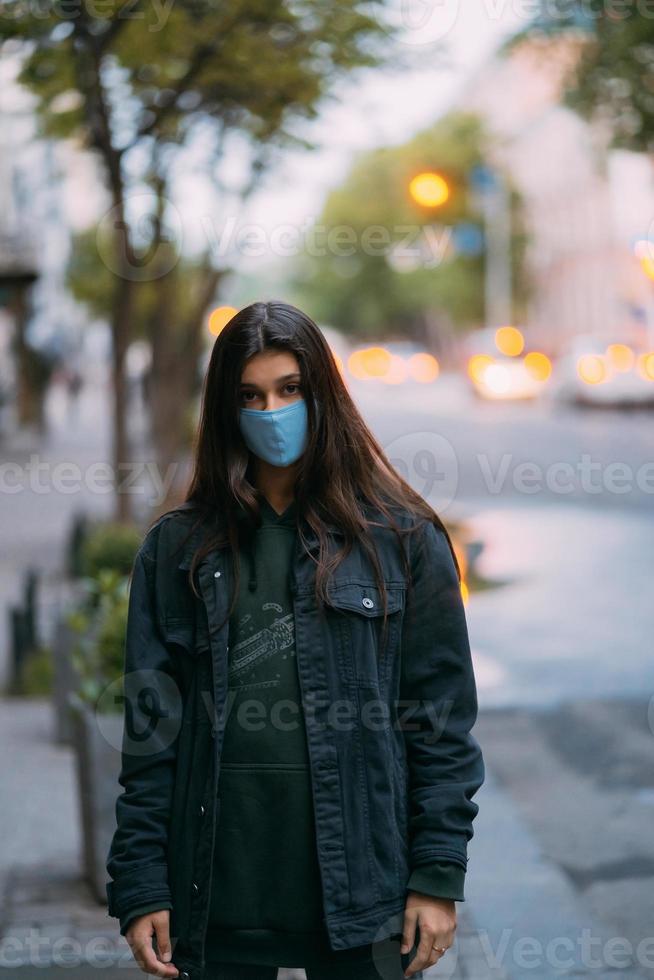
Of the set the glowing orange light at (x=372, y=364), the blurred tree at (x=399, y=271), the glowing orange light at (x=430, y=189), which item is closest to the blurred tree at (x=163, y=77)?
the glowing orange light at (x=430, y=189)

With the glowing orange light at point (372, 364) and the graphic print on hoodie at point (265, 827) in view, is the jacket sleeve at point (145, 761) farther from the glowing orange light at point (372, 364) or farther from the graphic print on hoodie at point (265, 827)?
the glowing orange light at point (372, 364)

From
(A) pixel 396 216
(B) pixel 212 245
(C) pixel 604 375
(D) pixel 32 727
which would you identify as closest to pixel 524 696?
(D) pixel 32 727

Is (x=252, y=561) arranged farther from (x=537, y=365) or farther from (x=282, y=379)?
(x=537, y=365)

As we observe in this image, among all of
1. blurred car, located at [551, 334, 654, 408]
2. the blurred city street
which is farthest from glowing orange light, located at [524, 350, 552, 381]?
the blurred city street

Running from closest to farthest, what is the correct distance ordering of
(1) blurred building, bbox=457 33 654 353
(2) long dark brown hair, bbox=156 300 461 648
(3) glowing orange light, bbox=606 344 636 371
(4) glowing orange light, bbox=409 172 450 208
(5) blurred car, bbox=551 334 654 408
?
1. (2) long dark brown hair, bbox=156 300 461 648
2. (4) glowing orange light, bbox=409 172 450 208
3. (5) blurred car, bbox=551 334 654 408
4. (3) glowing orange light, bbox=606 344 636 371
5. (1) blurred building, bbox=457 33 654 353

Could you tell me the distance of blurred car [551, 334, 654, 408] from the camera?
29.8m

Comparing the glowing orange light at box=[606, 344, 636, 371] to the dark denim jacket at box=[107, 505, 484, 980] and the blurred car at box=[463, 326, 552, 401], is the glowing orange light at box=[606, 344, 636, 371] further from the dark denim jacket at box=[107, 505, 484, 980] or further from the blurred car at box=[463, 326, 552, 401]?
the dark denim jacket at box=[107, 505, 484, 980]

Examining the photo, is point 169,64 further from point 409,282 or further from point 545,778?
point 409,282

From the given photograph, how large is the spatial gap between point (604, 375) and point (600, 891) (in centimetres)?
2627

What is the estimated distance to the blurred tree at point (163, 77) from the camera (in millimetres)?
8555

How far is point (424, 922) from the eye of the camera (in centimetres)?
237

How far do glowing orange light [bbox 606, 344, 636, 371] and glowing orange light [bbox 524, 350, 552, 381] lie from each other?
4.55m

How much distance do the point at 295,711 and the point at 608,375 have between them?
28763mm

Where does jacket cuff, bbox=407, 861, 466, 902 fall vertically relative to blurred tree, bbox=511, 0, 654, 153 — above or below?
below
